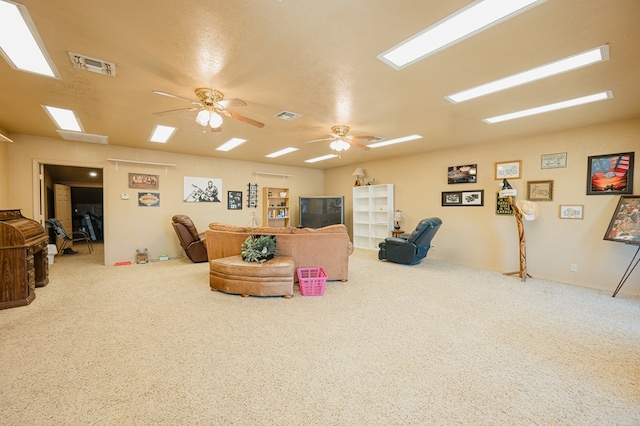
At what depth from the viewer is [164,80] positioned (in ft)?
8.90

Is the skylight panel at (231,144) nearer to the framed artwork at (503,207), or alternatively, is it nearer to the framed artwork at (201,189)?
the framed artwork at (201,189)

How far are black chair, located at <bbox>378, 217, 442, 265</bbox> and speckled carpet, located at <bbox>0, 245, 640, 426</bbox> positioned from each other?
168cm

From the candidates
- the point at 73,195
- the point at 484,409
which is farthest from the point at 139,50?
the point at 73,195

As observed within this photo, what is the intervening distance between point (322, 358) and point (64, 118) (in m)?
5.26

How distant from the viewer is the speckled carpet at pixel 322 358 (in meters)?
1.66

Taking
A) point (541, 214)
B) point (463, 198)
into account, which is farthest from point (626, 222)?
point (463, 198)

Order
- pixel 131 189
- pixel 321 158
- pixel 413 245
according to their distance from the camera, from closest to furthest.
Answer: pixel 413 245, pixel 131 189, pixel 321 158

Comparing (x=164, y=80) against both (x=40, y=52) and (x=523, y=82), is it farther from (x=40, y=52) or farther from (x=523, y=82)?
(x=523, y=82)

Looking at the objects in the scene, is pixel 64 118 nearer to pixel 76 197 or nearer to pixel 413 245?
pixel 413 245

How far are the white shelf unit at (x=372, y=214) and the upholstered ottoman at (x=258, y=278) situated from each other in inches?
172

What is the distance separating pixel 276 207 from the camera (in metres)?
8.23

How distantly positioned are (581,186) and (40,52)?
7.30 metres

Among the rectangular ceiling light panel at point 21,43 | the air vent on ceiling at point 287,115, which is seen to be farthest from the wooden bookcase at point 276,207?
the rectangular ceiling light panel at point 21,43

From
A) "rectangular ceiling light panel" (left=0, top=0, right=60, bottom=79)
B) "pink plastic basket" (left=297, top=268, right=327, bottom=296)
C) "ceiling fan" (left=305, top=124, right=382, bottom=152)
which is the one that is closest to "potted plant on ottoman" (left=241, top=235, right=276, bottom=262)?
"pink plastic basket" (left=297, top=268, right=327, bottom=296)
